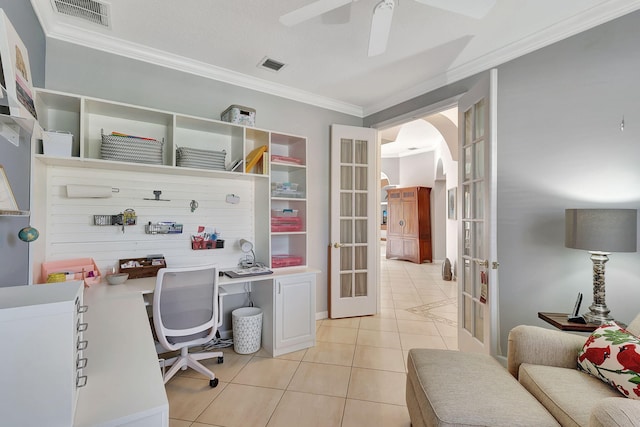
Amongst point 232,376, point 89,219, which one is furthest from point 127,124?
Answer: point 232,376

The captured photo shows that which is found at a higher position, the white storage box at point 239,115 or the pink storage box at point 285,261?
the white storage box at point 239,115

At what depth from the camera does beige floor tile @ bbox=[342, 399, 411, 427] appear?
1797 mm

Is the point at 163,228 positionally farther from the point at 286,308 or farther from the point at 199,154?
the point at 286,308

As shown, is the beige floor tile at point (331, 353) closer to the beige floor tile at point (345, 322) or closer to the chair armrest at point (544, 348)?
the beige floor tile at point (345, 322)

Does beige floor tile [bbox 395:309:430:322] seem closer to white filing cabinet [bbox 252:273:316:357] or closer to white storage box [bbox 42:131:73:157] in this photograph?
white filing cabinet [bbox 252:273:316:357]

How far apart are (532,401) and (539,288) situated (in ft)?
3.94

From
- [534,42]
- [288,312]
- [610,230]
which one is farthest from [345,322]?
[534,42]

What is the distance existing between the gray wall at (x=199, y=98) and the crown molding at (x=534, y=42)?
122 centimetres

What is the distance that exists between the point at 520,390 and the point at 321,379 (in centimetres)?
140

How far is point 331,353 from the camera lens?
8.89 feet

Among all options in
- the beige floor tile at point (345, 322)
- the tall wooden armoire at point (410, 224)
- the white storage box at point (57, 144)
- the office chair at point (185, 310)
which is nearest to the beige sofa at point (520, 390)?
the office chair at point (185, 310)

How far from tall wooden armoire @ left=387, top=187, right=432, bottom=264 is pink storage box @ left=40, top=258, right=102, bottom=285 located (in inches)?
266

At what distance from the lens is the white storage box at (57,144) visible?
1917 mm

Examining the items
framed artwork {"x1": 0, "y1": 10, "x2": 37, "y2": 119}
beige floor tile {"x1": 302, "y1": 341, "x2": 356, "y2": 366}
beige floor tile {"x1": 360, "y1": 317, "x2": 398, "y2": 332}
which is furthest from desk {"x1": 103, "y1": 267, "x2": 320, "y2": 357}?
framed artwork {"x1": 0, "y1": 10, "x2": 37, "y2": 119}
